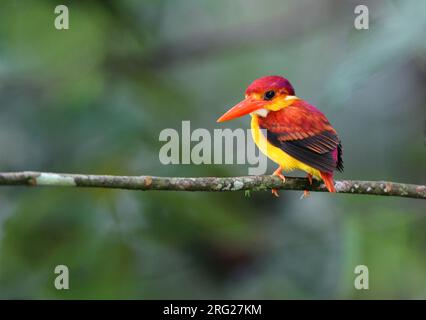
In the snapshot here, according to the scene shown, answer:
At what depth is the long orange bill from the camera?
245 centimetres

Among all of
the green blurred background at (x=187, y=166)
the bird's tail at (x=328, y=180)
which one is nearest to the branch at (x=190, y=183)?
the bird's tail at (x=328, y=180)

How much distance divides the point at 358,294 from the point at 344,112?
1.53 meters

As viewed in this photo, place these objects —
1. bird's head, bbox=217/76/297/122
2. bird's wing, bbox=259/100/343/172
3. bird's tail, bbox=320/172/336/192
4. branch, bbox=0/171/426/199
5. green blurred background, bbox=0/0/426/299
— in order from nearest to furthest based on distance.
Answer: branch, bbox=0/171/426/199 < bird's tail, bbox=320/172/336/192 < bird's wing, bbox=259/100/343/172 < bird's head, bbox=217/76/297/122 < green blurred background, bbox=0/0/426/299

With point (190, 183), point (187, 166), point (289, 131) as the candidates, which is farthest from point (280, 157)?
point (187, 166)

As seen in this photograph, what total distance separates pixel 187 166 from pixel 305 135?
95 cm

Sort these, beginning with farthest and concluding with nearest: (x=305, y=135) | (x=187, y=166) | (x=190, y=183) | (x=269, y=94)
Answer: (x=187, y=166) → (x=269, y=94) → (x=305, y=135) → (x=190, y=183)

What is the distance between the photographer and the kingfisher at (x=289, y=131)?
7.95 feet

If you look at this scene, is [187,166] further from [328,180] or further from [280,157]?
[328,180]

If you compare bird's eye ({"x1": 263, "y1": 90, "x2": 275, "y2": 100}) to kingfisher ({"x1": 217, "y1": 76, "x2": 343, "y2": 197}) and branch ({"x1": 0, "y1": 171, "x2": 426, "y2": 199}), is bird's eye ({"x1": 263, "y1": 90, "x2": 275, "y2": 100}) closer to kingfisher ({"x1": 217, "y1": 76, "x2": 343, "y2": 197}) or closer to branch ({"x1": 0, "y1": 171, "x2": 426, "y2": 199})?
kingfisher ({"x1": 217, "y1": 76, "x2": 343, "y2": 197})

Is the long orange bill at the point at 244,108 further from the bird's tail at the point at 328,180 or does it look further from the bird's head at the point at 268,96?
the bird's tail at the point at 328,180

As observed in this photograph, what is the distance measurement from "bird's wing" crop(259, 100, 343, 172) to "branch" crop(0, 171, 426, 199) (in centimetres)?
9

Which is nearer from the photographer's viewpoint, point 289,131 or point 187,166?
point 289,131

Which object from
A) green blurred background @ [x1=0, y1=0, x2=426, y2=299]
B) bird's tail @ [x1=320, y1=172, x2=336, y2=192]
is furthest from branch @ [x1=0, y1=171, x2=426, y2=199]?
A: green blurred background @ [x1=0, y1=0, x2=426, y2=299]

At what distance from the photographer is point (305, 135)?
2482 mm
